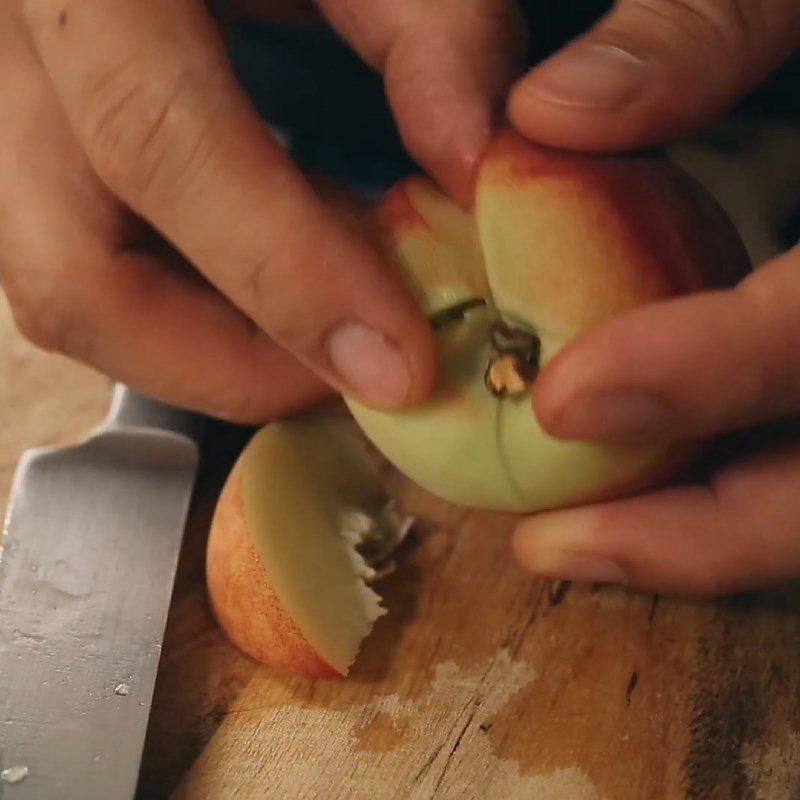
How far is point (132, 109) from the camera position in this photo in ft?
2.39

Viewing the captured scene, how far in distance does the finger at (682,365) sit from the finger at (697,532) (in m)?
0.16

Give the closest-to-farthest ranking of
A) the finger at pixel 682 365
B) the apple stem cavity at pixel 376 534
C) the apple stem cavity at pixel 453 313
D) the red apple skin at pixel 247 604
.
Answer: the finger at pixel 682 365
the apple stem cavity at pixel 453 313
the red apple skin at pixel 247 604
the apple stem cavity at pixel 376 534

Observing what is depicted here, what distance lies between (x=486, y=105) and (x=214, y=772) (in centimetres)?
61

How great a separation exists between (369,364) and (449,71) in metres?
0.25

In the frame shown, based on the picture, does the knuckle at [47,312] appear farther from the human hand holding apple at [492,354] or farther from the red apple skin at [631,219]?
the red apple skin at [631,219]

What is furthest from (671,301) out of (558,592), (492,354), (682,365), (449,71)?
(558,592)

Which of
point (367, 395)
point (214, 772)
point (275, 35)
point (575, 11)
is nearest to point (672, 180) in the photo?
point (367, 395)

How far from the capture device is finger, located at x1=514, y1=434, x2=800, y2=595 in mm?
833

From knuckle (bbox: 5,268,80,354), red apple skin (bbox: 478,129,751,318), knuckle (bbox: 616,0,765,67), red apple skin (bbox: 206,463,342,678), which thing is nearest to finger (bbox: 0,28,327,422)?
knuckle (bbox: 5,268,80,354)

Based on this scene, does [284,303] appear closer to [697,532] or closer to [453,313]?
[453,313]

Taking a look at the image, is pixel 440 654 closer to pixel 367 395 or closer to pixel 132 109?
pixel 367 395

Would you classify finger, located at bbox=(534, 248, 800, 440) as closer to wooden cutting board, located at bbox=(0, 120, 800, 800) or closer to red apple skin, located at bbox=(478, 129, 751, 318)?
red apple skin, located at bbox=(478, 129, 751, 318)

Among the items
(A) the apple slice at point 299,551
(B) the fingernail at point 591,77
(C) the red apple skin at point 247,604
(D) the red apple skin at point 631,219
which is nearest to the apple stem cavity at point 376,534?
(A) the apple slice at point 299,551

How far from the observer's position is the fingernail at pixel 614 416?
655 mm
